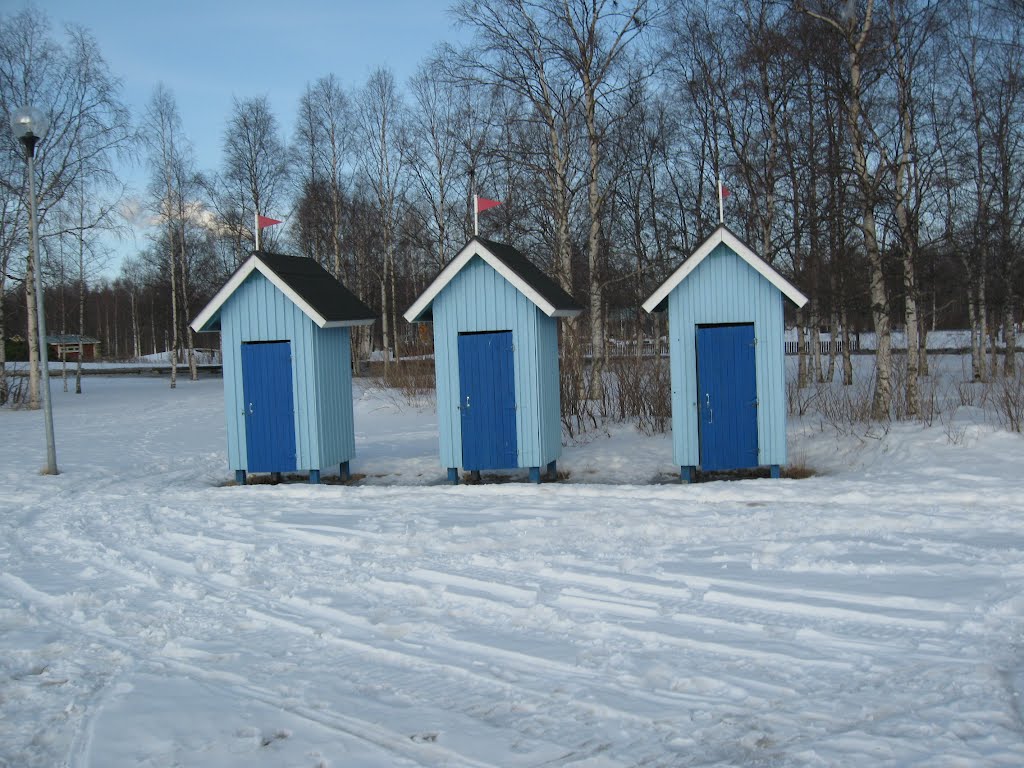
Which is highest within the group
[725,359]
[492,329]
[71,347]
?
[71,347]

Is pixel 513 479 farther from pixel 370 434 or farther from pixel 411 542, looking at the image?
pixel 370 434

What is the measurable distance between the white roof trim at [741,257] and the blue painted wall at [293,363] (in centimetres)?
474

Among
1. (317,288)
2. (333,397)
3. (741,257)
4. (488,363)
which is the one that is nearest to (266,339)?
(317,288)

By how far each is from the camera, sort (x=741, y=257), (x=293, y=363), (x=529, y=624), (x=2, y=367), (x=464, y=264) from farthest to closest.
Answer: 1. (x=2, y=367)
2. (x=293, y=363)
3. (x=464, y=264)
4. (x=741, y=257)
5. (x=529, y=624)

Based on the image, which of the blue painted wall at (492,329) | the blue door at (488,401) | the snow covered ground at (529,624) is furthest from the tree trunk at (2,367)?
the blue door at (488,401)

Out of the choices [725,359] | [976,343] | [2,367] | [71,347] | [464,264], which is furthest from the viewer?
[71,347]

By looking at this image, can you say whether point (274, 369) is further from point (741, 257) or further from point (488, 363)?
point (741, 257)

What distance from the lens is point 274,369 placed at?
41.5 ft

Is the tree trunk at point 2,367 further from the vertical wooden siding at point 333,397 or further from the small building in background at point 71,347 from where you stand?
the small building in background at point 71,347

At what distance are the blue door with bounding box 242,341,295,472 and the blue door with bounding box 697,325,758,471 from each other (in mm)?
5778

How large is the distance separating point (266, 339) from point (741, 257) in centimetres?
671

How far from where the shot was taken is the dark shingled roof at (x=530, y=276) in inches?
473

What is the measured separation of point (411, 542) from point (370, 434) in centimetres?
1062

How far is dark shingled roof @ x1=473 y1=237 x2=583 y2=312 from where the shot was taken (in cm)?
1201
